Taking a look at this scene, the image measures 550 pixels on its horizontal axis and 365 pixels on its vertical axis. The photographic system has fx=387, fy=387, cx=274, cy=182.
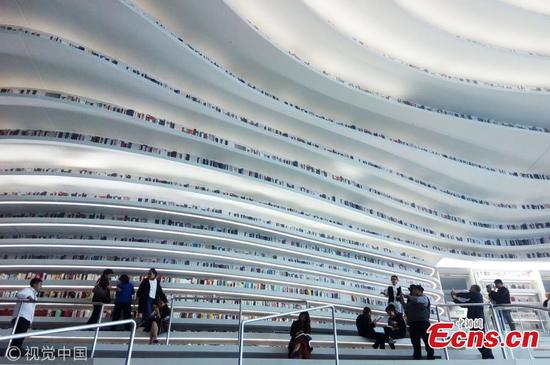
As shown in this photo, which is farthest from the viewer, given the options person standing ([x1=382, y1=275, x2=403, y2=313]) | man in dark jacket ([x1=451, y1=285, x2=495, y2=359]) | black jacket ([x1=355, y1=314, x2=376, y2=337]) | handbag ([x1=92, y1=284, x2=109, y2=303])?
person standing ([x1=382, y1=275, x2=403, y2=313])

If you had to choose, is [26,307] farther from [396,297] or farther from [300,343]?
[396,297]

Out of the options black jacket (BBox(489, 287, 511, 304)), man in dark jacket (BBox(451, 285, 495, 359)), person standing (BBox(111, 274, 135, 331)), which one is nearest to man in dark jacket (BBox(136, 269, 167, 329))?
person standing (BBox(111, 274, 135, 331))

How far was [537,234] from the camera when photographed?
36.3 ft

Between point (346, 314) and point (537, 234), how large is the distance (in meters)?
7.50

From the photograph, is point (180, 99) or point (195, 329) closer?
point (195, 329)

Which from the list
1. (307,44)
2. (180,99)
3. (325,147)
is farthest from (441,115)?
(180,99)

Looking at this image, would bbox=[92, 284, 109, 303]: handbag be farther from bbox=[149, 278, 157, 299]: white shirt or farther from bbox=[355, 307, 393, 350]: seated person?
bbox=[355, 307, 393, 350]: seated person

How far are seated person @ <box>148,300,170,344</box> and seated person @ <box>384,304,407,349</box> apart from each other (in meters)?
2.56

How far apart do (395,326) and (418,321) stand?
0.94 meters

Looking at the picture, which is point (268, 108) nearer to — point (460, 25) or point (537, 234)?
point (460, 25)

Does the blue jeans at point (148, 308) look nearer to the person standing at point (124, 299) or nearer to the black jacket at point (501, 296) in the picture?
the person standing at point (124, 299)

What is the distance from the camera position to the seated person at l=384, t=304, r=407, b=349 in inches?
179

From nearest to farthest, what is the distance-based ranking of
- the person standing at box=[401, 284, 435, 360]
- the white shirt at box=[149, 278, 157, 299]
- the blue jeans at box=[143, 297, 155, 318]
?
the person standing at box=[401, 284, 435, 360] → the blue jeans at box=[143, 297, 155, 318] → the white shirt at box=[149, 278, 157, 299]

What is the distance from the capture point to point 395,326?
15.4 feet
